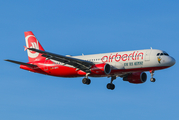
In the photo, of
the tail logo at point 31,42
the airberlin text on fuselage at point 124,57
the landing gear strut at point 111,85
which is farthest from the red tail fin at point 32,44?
the airberlin text on fuselage at point 124,57

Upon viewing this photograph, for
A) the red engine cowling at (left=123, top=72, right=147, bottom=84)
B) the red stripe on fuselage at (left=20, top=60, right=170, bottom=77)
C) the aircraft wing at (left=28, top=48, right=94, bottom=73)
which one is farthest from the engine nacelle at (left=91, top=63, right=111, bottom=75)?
the red engine cowling at (left=123, top=72, right=147, bottom=84)

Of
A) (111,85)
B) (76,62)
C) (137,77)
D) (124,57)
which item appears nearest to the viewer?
(124,57)

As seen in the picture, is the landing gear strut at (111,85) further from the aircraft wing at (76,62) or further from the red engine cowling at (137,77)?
the aircraft wing at (76,62)

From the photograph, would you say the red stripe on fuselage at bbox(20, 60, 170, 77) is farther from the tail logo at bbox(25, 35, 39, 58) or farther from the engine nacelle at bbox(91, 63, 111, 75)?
the tail logo at bbox(25, 35, 39, 58)

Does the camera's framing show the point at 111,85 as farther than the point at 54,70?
Yes

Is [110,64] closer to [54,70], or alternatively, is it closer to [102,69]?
[102,69]

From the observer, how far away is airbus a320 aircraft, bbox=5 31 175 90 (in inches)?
2308

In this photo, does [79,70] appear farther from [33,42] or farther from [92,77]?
[33,42]

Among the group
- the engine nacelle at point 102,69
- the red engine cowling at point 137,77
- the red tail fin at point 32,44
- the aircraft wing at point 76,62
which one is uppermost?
the red tail fin at point 32,44

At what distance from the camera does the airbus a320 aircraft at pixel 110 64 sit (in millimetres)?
58625

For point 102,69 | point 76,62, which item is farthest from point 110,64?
point 76,62

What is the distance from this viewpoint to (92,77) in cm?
6372

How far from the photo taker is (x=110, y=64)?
199ft

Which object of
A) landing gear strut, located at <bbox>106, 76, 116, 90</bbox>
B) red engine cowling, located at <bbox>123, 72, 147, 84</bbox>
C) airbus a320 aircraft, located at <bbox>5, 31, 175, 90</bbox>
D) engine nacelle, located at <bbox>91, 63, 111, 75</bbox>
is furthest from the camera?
landing gear strut, located at <bbox>106, 76, 116, 90</bbox>
